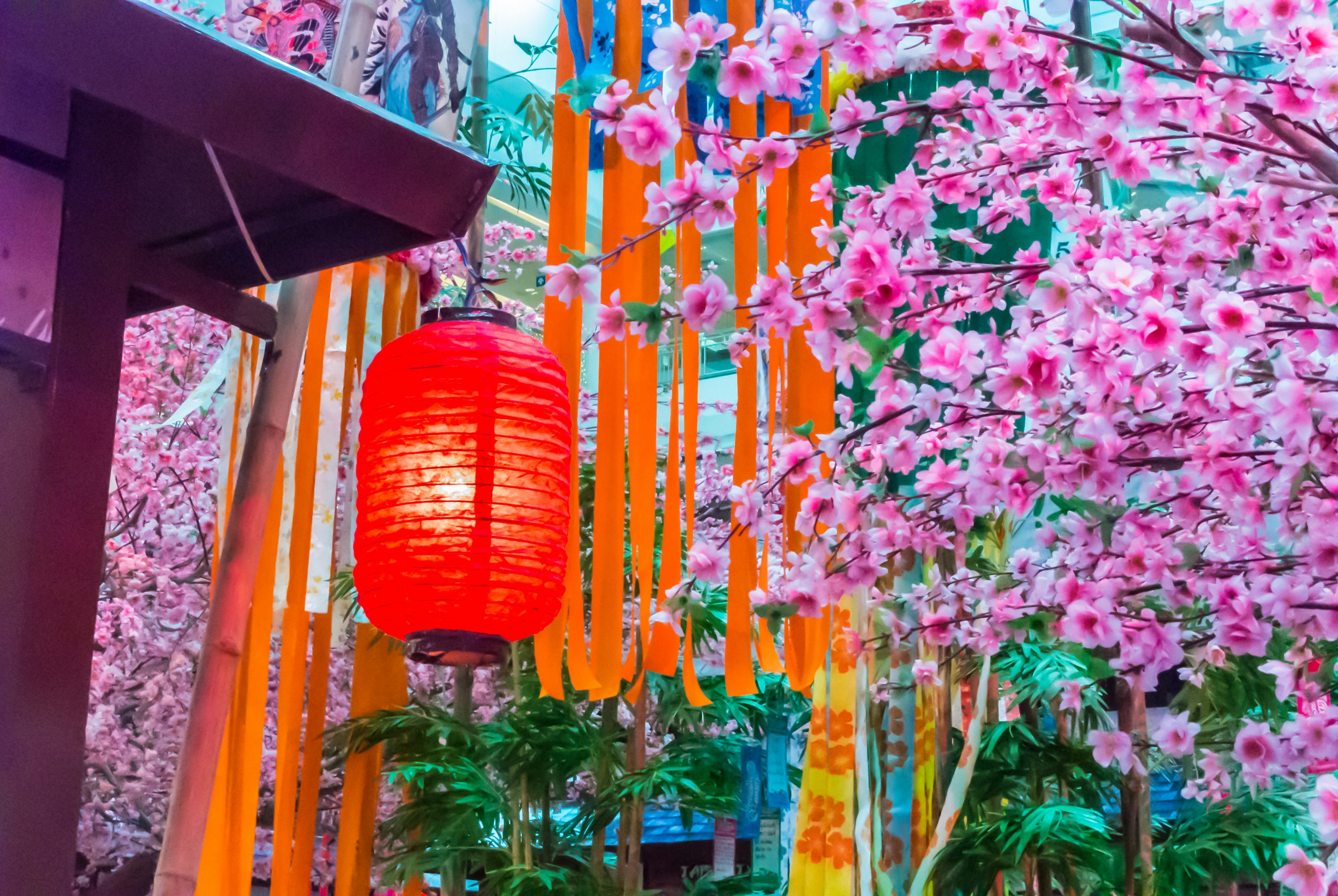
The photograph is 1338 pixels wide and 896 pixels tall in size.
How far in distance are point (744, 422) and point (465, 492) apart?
0.99 m

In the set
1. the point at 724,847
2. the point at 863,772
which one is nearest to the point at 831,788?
the point at 863,772

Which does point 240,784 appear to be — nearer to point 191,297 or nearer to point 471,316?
point 471,316

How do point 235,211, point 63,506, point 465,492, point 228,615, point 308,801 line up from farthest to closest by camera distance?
point 308,801, point 465,492, point 228,615, point 235,211, point 63,506

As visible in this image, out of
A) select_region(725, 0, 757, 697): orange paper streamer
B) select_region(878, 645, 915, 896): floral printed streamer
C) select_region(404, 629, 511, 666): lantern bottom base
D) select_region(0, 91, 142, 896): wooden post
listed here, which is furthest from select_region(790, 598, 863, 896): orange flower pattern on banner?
select_region(0, 91, 142, 896): wooden post

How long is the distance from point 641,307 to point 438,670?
473 cm

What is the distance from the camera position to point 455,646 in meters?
2.31

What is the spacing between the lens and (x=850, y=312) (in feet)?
5.49

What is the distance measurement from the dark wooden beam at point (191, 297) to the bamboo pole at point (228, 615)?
0.49 m

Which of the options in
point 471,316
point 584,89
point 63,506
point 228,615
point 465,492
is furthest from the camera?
point 471,316

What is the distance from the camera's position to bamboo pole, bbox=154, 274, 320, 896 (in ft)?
6.37

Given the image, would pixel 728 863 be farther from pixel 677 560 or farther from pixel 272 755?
pixel 272 755

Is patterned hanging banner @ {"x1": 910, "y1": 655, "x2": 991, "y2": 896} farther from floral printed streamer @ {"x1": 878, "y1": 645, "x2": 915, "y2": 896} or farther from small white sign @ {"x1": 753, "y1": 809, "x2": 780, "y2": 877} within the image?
small white sign @ {"x1": 753, "y1": 809, "x2": 780, "y2": 877}

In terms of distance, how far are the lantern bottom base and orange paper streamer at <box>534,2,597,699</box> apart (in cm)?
53

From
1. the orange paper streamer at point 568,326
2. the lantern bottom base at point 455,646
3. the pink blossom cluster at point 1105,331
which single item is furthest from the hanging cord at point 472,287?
the lantern bottom base at point 455,646
